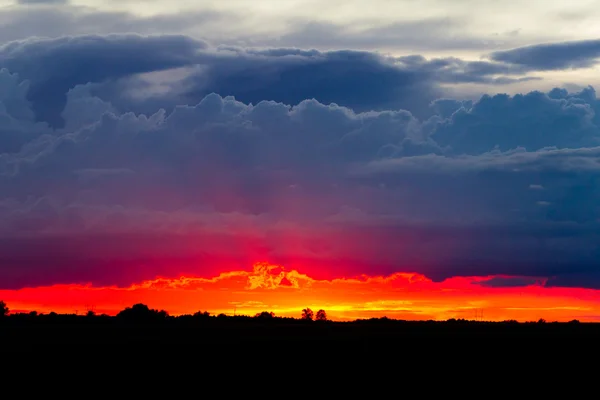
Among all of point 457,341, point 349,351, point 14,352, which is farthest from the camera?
point 457,341

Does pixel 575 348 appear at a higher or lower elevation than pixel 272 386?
higher

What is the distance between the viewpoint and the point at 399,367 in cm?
11288

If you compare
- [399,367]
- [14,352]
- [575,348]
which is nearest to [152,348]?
[14,352]

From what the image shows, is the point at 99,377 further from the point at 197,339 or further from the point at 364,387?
the point at 197,339

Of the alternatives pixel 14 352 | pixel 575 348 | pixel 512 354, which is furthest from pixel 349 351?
pixel 14 352

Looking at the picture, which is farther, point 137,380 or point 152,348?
point 152,348

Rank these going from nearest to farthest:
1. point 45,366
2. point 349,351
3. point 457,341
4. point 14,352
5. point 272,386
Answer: point 272,386, point 45,366, point 14,352, point 349,351, point 457,341

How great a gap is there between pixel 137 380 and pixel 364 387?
21577 mm

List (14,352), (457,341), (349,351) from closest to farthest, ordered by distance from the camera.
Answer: (14,352) → (349,351) → (457,341)

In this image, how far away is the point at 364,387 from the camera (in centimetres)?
9306

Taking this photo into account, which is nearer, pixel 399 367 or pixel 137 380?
pixel 137 380

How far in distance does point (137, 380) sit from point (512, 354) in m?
58.9

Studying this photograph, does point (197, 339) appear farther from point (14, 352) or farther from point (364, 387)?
point (364, 387)

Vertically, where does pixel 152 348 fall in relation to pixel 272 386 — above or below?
above
